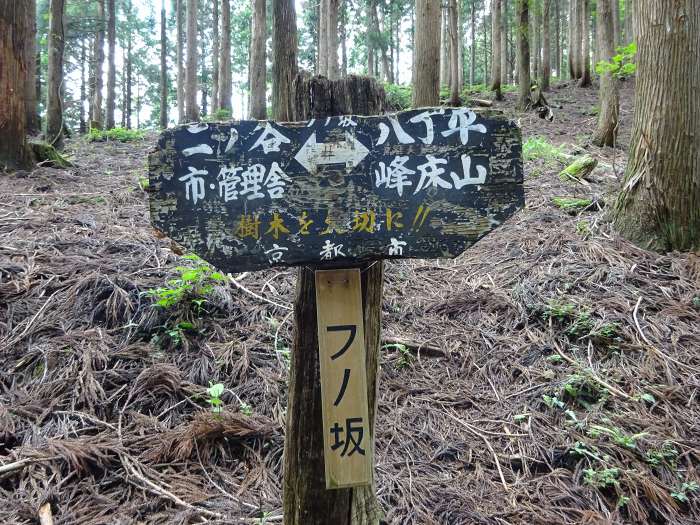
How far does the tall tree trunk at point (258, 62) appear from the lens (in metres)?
10.9

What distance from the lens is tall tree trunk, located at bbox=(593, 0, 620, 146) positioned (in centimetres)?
A: 870

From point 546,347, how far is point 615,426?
2.54ft

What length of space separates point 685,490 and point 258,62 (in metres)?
11.5

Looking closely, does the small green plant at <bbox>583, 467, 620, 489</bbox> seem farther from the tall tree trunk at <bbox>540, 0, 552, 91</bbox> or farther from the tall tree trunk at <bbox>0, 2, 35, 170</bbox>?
the tall tree trunk at <bbox>540, 0, 552, 91</bbox>

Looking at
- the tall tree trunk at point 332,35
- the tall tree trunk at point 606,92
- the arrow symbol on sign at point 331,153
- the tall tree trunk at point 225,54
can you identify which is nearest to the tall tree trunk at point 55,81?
the tall tree trunk at point 332,35

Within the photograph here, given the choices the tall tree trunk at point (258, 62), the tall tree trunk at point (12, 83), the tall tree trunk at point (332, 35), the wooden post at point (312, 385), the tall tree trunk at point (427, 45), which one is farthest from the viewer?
the tall tree trunk at point (332, 35)

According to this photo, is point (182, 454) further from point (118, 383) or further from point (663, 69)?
point (663, 69)

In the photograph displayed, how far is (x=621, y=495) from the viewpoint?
242 centimetres

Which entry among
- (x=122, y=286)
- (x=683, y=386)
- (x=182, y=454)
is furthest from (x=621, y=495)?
(x=122, y=286)

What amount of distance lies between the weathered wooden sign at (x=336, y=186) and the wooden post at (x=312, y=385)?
0.82 feet

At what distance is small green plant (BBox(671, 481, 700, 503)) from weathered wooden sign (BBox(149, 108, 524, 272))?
6.30ft

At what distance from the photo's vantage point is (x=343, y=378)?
1646 millimetres

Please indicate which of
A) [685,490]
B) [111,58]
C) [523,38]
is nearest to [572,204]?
[685,490]

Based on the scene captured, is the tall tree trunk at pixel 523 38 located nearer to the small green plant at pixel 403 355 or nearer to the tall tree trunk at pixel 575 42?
the tall tree trunk at pixel 575 42
